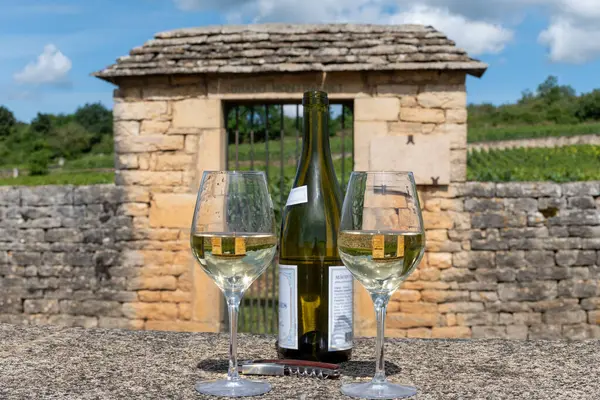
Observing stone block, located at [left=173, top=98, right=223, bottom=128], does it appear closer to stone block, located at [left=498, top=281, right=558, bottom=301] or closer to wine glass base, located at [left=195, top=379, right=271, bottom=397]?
stone block, located at [left=498, top=281, right=558, bottom=301]

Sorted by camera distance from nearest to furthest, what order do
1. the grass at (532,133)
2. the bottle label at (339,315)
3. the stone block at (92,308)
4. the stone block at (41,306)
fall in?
the bottle label at (339,315) → the stone block at (92,308) → the stone block at (41,306) → the grass at (532,133)

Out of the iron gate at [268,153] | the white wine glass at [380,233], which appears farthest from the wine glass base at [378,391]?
the iron gate at [268,153]

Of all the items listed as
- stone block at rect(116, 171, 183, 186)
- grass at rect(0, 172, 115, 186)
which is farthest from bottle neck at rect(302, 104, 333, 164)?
grass at rect(0, 172, 115, 186)

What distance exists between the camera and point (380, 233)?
1416mm

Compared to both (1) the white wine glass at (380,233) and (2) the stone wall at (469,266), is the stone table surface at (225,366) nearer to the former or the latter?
(1) the white wine glass at (380,233)

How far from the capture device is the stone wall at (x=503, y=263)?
6605 millimetres

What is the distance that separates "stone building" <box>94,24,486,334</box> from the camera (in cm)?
651

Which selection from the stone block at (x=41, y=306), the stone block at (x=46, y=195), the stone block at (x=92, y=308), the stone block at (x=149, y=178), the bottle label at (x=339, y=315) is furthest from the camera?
the stone block at (x=41, y=306)

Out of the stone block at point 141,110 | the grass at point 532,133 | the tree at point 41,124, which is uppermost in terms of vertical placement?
the tree at point 41,124

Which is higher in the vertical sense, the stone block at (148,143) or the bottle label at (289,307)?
the stone block at (148,143)

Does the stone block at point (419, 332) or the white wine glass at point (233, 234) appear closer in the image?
the white wine glass at point (233, 234)

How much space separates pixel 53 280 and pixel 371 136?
11.8 ft

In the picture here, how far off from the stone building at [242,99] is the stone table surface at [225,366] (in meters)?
4.59

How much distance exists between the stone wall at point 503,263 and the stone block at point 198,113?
213 centimetres
